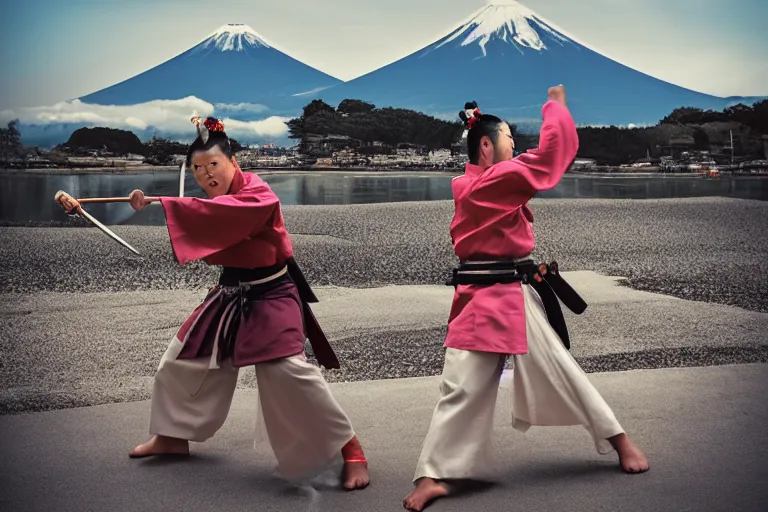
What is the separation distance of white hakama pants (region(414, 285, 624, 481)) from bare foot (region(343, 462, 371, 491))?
169 mm

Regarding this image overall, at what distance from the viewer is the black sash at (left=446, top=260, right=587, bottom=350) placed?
1938 millimetres

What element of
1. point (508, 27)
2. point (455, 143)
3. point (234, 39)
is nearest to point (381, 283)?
point (455, 143)

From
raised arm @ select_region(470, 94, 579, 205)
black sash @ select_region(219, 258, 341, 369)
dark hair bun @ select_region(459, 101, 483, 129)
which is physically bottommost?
black sash @ select_region(219, 258, 341, 369)

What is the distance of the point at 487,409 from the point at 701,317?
7.92 ft

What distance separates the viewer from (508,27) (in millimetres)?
4582

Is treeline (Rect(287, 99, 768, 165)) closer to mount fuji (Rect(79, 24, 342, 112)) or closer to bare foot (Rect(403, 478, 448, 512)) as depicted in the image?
mount fuji (Rect(79, 24, 342, 112))

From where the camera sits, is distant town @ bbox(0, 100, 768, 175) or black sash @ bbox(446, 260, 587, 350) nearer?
black sash @ bbox(446, 260, 587, 350)

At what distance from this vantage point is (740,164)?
461 cm

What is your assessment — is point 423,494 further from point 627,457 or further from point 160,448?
point 160,448

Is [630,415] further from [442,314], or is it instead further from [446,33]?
[446,33]

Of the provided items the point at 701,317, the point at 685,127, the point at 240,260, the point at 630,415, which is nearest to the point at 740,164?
the point at 685,127

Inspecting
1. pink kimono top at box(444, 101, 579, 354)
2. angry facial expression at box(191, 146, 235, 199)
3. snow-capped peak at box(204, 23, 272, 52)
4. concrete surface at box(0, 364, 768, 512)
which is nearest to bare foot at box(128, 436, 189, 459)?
concrete surface at box(0, 364, 768, 512)

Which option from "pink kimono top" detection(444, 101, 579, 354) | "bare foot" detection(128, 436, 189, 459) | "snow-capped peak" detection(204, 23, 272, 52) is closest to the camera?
"pink kimono top" detection(444, 101, 579, 354)

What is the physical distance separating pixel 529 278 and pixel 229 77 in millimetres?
2743
